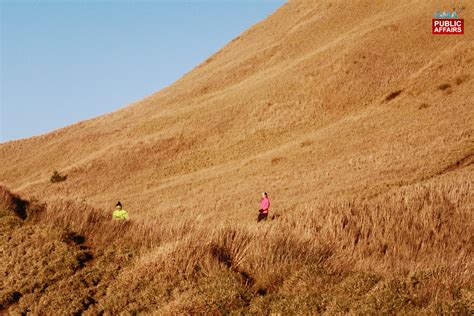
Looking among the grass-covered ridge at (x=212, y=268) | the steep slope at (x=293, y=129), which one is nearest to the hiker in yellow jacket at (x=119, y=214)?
the grass-covered ridge at (x=212, y=268)

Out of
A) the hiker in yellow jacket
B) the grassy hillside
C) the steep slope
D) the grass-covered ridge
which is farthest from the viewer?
the steep slope

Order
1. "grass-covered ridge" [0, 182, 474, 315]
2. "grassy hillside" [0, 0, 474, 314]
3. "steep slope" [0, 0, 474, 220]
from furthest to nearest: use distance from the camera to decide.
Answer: "steep slope" [0, 0, 474, 220], "grassy hillside" [0, 0, 474, 314], "grass-covered ridge" [0, 182, 474, 315]

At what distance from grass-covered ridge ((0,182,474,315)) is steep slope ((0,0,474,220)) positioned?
20930 millimetres

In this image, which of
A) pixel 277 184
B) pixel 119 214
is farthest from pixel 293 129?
pixel 119 214

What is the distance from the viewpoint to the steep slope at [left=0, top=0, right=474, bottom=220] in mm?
40281

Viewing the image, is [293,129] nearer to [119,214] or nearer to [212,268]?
[119,214]

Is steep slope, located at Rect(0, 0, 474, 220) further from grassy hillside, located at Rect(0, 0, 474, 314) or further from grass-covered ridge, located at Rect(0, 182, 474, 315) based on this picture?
grass-covered ridge, located at Rect(0, 182, 474, 315)

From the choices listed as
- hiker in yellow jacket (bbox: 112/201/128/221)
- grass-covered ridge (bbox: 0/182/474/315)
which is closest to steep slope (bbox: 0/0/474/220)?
hiker in yellow jacket (bbox: 112/201/128/221)

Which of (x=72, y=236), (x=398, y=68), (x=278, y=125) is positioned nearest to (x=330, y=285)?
(x=72, y=236)

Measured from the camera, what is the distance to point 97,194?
58.6 meters

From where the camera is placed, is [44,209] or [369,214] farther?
[369,214]

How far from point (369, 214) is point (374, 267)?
4.95 meters

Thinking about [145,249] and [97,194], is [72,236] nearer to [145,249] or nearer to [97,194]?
[145,249]

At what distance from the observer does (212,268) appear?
7.31 metres
